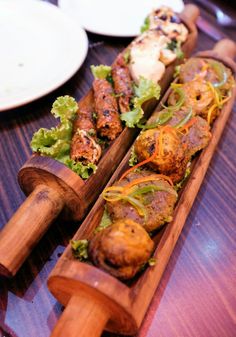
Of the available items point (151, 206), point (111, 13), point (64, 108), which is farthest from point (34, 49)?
point (151, 206)

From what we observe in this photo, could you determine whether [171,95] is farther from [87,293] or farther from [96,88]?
[87,293]

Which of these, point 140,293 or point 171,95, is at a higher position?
point 171,95

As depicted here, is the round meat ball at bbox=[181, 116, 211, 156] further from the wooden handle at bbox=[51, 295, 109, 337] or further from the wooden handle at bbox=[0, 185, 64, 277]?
the wooden handle at bbox=[51, 295, 109, 337]

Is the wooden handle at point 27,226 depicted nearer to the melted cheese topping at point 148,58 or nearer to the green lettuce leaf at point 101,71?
the green lettuce leaf at point 101,71

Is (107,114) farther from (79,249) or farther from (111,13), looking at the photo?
(111,13)

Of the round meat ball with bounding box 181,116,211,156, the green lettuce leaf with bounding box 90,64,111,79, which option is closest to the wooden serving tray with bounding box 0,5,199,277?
the round meat ball with bounding box 181,116,211,156

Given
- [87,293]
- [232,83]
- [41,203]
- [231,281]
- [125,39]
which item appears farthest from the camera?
[125,39]

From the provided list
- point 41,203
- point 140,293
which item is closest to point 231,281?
point 140,293

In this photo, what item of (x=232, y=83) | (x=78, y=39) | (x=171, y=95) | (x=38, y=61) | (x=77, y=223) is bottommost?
(x=77, y=223)

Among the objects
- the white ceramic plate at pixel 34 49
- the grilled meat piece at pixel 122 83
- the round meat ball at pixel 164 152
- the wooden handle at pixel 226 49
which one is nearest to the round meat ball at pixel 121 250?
the round meat ball at pixel 164 152
